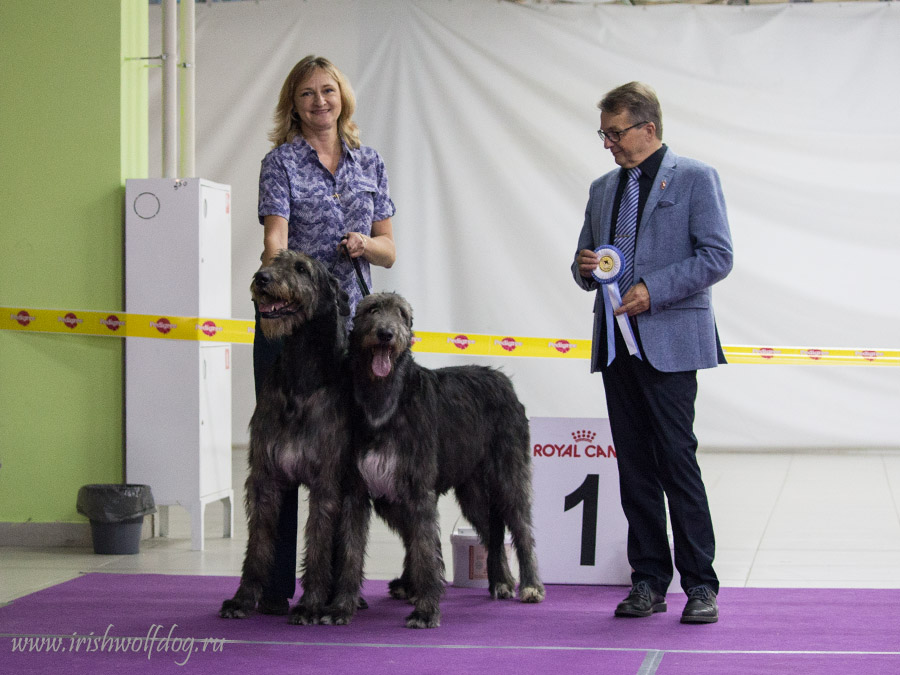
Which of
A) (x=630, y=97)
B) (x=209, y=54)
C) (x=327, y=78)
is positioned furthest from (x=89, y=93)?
(x=209, y=54)

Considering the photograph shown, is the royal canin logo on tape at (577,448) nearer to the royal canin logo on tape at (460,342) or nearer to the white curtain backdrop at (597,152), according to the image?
the royal canin logo on tape at (460,342)

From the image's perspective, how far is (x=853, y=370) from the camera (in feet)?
26.7

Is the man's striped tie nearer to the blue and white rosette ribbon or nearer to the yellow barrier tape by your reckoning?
the blue and white rosette ribbon

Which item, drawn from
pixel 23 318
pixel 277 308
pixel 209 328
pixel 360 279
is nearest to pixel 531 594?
pixel 360 279

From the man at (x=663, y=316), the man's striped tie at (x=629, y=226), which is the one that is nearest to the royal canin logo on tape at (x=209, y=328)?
the man at (x=663, y=316)

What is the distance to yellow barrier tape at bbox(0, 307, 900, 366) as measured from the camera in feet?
16.8

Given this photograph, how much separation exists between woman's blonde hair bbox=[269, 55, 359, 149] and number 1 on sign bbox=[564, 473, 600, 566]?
1532mm

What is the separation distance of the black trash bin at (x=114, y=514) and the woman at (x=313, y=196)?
4.85 ft

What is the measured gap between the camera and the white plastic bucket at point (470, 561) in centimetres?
420

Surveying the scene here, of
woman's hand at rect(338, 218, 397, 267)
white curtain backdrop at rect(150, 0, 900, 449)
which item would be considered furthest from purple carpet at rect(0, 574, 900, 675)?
white curtain backdrop at rect(150, 0, 900, 449)

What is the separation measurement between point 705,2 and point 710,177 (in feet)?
16.7

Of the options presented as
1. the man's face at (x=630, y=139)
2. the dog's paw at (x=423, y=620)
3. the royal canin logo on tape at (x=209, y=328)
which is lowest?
the dog's paw at (x=423, y=620)

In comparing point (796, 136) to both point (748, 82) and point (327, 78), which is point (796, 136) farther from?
point (327, 78)

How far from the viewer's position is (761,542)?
5188mm
